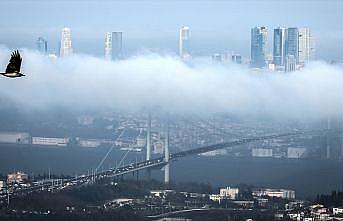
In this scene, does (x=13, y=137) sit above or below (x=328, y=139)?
above

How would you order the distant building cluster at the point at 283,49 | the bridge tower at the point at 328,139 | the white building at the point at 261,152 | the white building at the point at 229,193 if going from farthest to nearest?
the distant building cluster at the point at 283,49
the white building at the point at 261,152
the bridge tower at the point at 328,139
the white building at the point at 229,193

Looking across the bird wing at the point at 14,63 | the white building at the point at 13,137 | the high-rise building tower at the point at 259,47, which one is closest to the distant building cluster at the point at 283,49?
the high-rise building tower at the point at 259,47

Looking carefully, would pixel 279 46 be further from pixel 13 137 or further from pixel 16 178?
pixel 16 178

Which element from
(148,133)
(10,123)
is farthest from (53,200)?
(148,133)

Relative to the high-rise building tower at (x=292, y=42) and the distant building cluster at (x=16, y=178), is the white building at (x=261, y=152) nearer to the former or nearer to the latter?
the high-rise building tower at (x=292, y=42)

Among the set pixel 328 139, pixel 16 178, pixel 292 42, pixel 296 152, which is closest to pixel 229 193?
pixel 16 178

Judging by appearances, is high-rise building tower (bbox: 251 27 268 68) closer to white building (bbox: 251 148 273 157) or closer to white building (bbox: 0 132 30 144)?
white building (bbox: 251 148 273 157)

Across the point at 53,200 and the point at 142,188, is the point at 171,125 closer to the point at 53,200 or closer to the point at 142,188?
the point at 142,188
